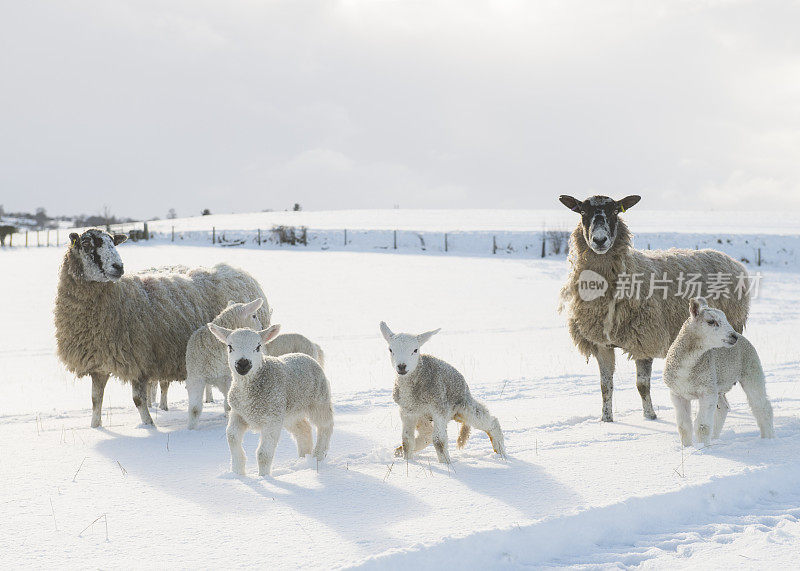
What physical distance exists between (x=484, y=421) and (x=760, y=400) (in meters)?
2.63

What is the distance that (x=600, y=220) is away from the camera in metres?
7.48

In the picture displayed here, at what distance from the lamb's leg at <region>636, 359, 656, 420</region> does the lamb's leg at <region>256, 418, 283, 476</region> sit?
14.4 ft

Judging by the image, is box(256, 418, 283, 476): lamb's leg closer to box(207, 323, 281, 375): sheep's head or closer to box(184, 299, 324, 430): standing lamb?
box(207, 323, 281, 375): sheep's head

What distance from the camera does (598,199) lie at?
300 inches

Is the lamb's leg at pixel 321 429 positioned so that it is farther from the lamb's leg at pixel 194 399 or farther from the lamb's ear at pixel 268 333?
the lamb's leg at pixel 194 399

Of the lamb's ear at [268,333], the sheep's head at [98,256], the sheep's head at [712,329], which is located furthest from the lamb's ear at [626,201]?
the sheep's head at [98,256]

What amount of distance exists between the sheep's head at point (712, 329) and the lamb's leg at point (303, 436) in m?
3.56

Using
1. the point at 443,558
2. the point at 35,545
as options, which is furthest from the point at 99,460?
the point at 443,558

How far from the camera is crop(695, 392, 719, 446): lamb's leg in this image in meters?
6.05

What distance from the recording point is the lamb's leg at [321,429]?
586cm

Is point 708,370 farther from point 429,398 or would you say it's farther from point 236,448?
point 236,448

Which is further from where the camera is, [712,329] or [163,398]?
[163,398]

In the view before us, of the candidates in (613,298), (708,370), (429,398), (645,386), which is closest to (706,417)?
(708,370)

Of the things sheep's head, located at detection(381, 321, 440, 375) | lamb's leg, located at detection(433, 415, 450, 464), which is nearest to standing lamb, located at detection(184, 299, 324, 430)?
sheep's head, located at detection(381, 321, 440, 375)
